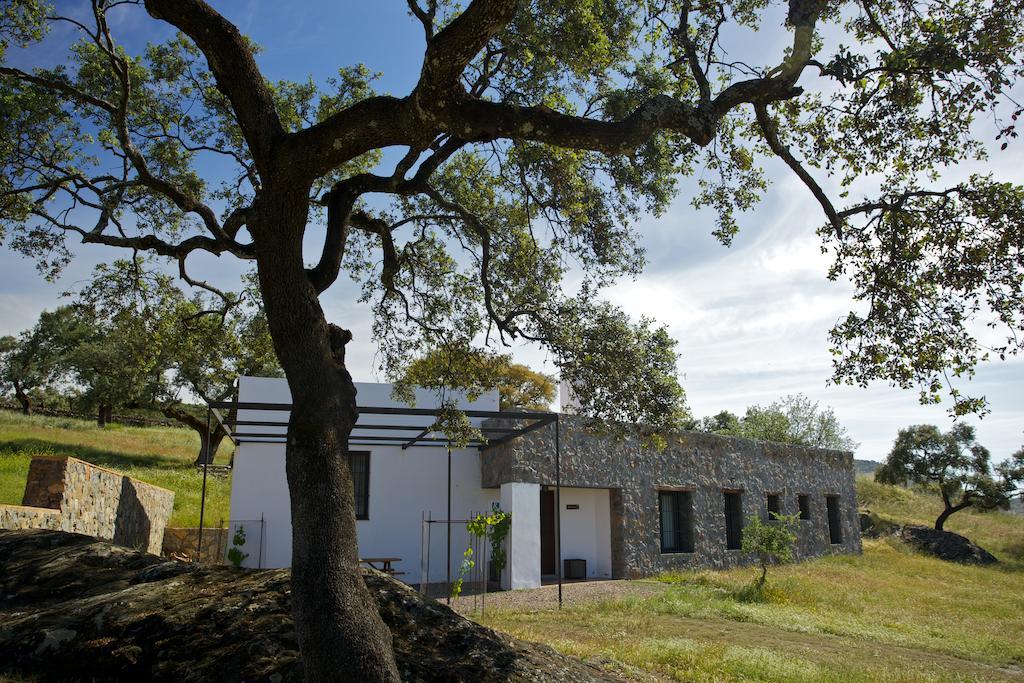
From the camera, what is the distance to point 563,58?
20.6 ft

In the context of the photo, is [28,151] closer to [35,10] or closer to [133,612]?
[35,10]

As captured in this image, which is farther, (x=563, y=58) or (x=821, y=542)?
(x=821, y=542)

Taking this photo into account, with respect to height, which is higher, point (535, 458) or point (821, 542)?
point (535, 458)

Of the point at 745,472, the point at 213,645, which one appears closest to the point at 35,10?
the point at 213,645

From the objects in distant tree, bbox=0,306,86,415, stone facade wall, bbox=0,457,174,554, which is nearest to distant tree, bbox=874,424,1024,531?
stone facade wall, bbox=0,457,174,554

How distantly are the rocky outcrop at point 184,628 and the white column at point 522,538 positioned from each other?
8436mm

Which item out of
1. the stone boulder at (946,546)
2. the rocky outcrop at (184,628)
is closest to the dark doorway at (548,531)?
the rocky outcrop at (184,628)

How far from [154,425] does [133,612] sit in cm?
3607

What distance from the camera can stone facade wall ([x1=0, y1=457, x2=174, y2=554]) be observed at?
9211mm

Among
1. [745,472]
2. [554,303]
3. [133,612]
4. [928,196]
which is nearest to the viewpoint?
[133,612]

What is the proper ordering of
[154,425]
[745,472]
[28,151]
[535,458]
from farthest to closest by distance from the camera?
1. [154,425]
2. [745,472]
3. [535,458]
4. [28,151]

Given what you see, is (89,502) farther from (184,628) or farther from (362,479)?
(184,628)

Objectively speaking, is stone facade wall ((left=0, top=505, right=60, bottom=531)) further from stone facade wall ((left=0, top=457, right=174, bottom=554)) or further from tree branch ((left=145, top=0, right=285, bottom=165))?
tree branch ((left=145, top=0, right=285, bottom=165))

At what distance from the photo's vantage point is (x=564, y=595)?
1255 centimetres
